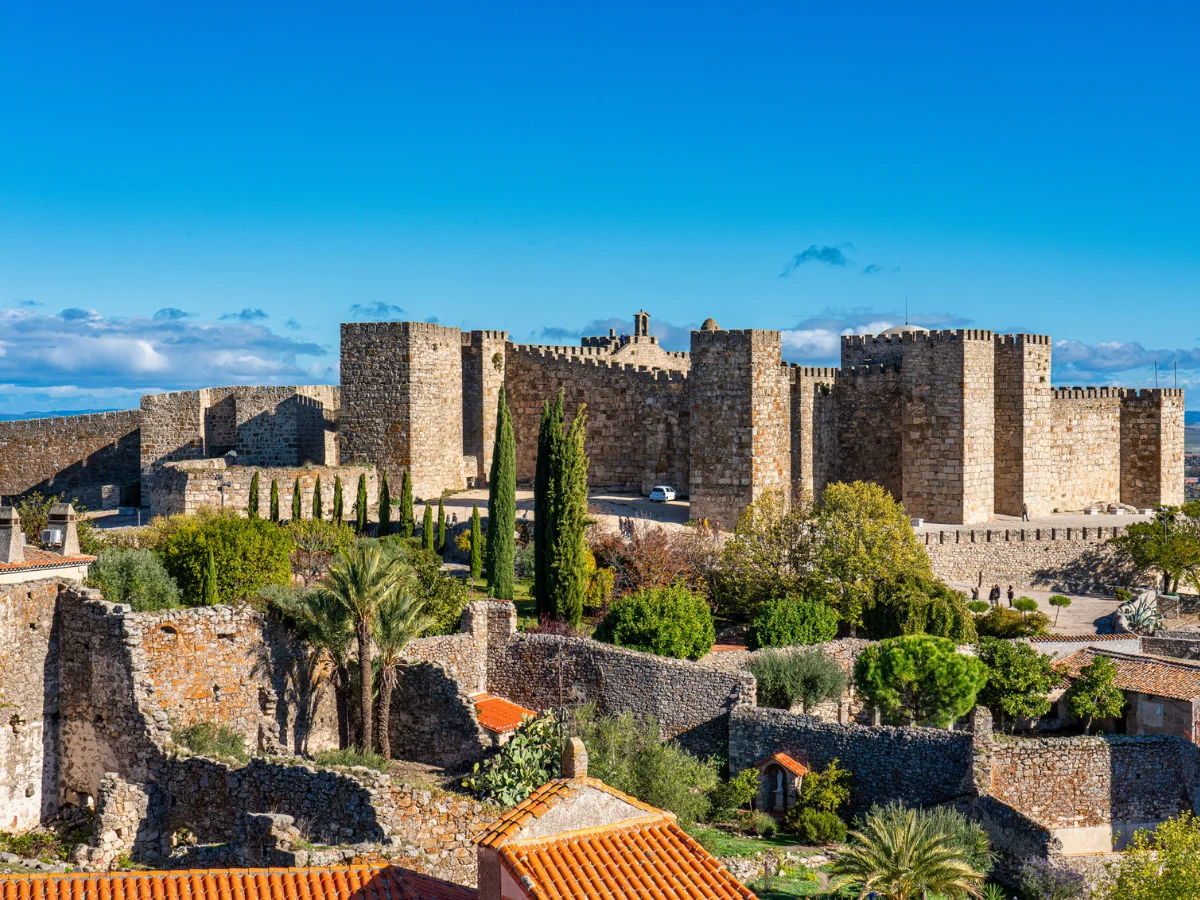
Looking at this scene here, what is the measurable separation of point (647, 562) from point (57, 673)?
15890mm

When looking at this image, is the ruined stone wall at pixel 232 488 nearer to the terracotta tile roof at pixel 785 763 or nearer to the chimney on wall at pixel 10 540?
the chimney on wall at pixel 10 540

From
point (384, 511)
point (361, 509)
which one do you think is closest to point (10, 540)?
point (361, 509)

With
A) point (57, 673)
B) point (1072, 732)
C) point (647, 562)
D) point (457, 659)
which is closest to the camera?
point (57, 673)

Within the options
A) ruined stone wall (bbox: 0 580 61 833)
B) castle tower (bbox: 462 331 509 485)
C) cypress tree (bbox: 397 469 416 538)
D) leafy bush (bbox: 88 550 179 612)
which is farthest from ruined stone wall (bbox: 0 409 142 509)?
ruined stone wall (bbox: 0 580 61 833)

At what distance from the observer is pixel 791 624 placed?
28.2 metres

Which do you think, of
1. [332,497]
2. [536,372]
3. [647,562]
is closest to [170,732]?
[647,562]

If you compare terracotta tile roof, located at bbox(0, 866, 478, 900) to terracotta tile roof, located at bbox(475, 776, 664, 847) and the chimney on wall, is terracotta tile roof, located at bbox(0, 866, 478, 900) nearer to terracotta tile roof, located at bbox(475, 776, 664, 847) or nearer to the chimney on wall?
terracotta tile roof, located at bbox(475, 776, 664, 847)

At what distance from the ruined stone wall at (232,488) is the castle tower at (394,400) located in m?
2.01

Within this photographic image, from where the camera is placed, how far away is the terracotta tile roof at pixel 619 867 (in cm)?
1108

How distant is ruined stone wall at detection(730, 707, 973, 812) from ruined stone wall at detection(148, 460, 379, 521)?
48.9ft

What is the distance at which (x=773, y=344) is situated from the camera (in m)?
35.6

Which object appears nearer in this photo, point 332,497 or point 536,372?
point 332,497

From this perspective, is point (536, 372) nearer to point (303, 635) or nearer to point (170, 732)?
point (303, 635)

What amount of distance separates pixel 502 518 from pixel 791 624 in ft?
22.8
